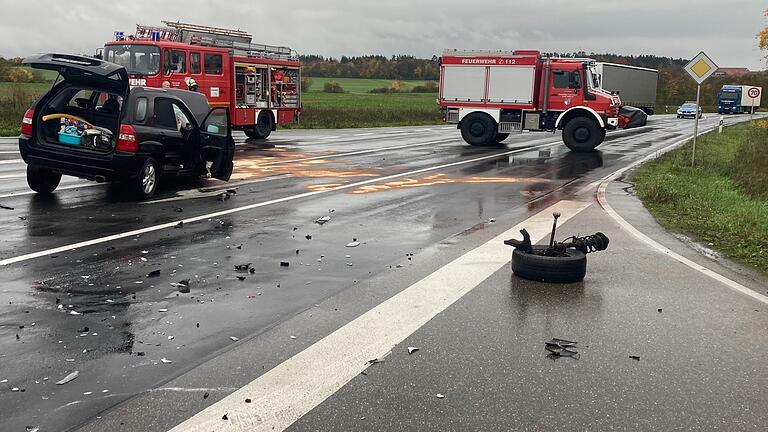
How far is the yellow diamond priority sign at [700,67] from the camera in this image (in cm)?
1784

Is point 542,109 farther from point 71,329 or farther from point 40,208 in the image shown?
point 71,329

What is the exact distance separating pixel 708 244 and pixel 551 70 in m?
17.2

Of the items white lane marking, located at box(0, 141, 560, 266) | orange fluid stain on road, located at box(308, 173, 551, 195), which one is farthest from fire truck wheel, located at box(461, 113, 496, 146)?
orange fluid stain on road, located at box(308, 173, 551, 195)

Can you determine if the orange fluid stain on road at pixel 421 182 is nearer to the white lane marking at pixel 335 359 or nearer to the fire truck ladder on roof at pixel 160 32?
the white lane marking at pixel 335 359

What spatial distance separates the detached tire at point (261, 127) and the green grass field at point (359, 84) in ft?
204

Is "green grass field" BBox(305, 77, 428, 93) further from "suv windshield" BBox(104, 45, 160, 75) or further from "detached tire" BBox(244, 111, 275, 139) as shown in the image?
"suv windshield" BBox(104, 45, 160, 75)

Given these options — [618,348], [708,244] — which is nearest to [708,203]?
[708,244]

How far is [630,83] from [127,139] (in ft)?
156

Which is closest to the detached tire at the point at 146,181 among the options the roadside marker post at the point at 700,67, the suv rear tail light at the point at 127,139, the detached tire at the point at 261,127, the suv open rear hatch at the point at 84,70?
the suv rear tail light at the point at 127,139

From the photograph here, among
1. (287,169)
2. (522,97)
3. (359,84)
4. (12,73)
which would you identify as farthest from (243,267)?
(359,84)

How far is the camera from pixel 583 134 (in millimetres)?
24266

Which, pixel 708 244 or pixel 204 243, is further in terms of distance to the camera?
pixel 708 244

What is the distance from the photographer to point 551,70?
2503cm

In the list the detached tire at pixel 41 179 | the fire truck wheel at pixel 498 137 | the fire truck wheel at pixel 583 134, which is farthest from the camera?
the fire truck wheel at pixel 498 137
